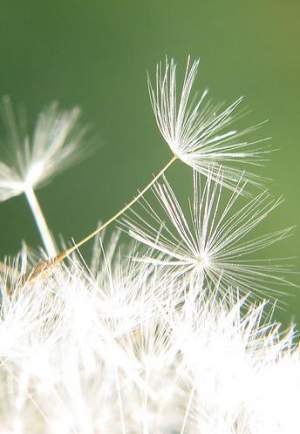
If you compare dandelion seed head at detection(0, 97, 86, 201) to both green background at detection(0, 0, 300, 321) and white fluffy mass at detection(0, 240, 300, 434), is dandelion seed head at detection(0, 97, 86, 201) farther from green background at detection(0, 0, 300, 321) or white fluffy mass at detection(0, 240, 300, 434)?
white fluffy mass at detection(0, 240, 300, 434)

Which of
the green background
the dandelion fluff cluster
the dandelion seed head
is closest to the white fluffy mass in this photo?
the dandelion fluff cluster

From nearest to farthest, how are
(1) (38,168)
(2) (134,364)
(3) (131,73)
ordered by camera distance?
(2) (134,364), (1) (38,168), (3) (131,73)

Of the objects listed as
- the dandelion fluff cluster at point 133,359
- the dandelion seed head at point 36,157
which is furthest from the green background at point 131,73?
the dandelion fluff cluster at point 133,359

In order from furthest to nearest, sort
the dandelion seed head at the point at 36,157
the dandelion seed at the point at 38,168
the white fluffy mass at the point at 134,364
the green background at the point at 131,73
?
the green background at the point at 131,73, the dandelion seed head at the point at 36,157, the dandelion seed at the point at 38,168, the white fluffy mass at the point at 134,364

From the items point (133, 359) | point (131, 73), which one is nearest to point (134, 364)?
point (133, 359)

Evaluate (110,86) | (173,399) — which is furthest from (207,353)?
(110,86)

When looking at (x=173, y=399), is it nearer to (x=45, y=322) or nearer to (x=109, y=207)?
(x=45, y=322)

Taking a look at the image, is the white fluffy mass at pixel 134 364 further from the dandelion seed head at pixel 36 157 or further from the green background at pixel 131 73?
the green background at pixel 131 73

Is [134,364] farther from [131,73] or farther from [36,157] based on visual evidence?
[131,73]
